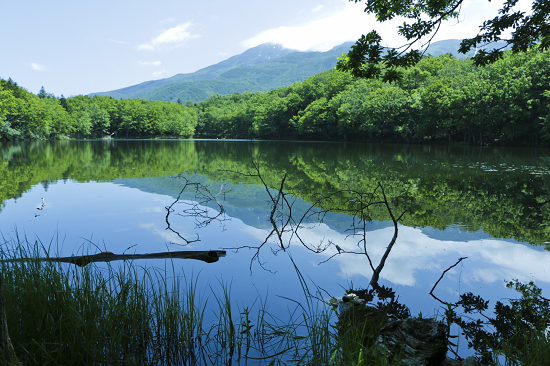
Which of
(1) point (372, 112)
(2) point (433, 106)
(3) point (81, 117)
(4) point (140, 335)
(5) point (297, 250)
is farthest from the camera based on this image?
(3) point (81, 117)

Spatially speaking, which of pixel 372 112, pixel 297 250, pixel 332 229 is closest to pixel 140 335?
pixel 297 250

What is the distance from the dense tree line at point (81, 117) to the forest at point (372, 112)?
0.19 meters

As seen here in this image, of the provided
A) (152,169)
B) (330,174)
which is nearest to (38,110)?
(152,169)

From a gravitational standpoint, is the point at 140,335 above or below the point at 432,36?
below

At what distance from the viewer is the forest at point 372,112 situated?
35.2m

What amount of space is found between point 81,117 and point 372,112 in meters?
67.9

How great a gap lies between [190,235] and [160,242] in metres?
0.64

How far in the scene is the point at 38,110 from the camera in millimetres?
59219

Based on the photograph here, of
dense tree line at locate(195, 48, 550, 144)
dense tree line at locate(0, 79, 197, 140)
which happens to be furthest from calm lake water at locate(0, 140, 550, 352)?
dense tree line at locate(0, 79, 197, 140)

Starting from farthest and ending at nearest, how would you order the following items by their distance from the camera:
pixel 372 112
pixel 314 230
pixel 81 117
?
pixel 81 117 < pixel 372 112 < pixel 314 230

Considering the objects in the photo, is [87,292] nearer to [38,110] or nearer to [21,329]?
[21,329]

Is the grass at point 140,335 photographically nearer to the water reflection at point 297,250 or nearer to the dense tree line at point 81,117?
the water reflection at point 297,250

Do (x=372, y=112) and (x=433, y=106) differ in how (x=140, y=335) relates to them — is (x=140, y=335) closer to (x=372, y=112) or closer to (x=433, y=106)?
(x=433, y=106)

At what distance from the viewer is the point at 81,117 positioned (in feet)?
271
